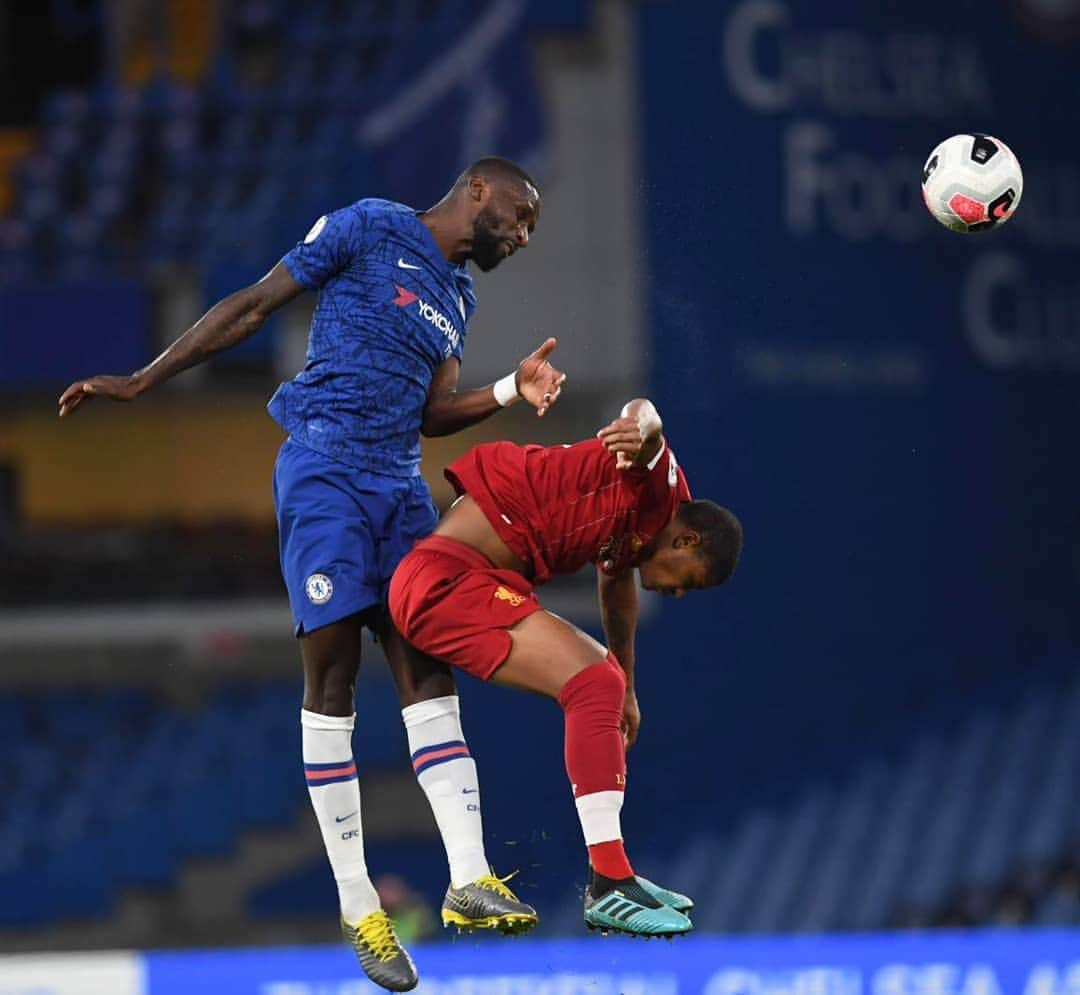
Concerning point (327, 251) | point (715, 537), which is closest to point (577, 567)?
point (715, 537)

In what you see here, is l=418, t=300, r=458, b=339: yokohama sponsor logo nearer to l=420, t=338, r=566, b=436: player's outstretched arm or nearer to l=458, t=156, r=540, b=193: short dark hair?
l=420, t=338, r=566, b=436: player's outstretched arm

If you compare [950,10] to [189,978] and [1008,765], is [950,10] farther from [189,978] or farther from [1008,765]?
[189,978]

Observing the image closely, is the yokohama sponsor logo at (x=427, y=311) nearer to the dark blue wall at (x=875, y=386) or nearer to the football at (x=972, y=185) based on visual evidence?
the football at (x=972, y=185)

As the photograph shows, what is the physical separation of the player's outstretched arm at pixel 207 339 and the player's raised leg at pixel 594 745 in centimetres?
114

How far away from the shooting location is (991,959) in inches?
351

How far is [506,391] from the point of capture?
17.7 ft

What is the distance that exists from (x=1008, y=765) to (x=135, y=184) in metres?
7.47

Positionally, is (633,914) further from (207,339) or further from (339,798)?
(207,339)

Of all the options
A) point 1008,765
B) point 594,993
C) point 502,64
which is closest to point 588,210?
point 502,64

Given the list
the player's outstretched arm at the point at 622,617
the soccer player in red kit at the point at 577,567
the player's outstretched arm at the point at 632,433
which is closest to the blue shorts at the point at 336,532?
the soccer player in red kit at the point at 577,567

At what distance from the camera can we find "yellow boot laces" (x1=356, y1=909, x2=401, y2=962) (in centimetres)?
558

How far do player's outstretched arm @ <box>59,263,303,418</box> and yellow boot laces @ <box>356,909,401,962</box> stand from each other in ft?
5.18

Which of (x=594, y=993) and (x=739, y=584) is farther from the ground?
(x=739, y=584)

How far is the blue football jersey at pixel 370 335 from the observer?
18.4 ft
